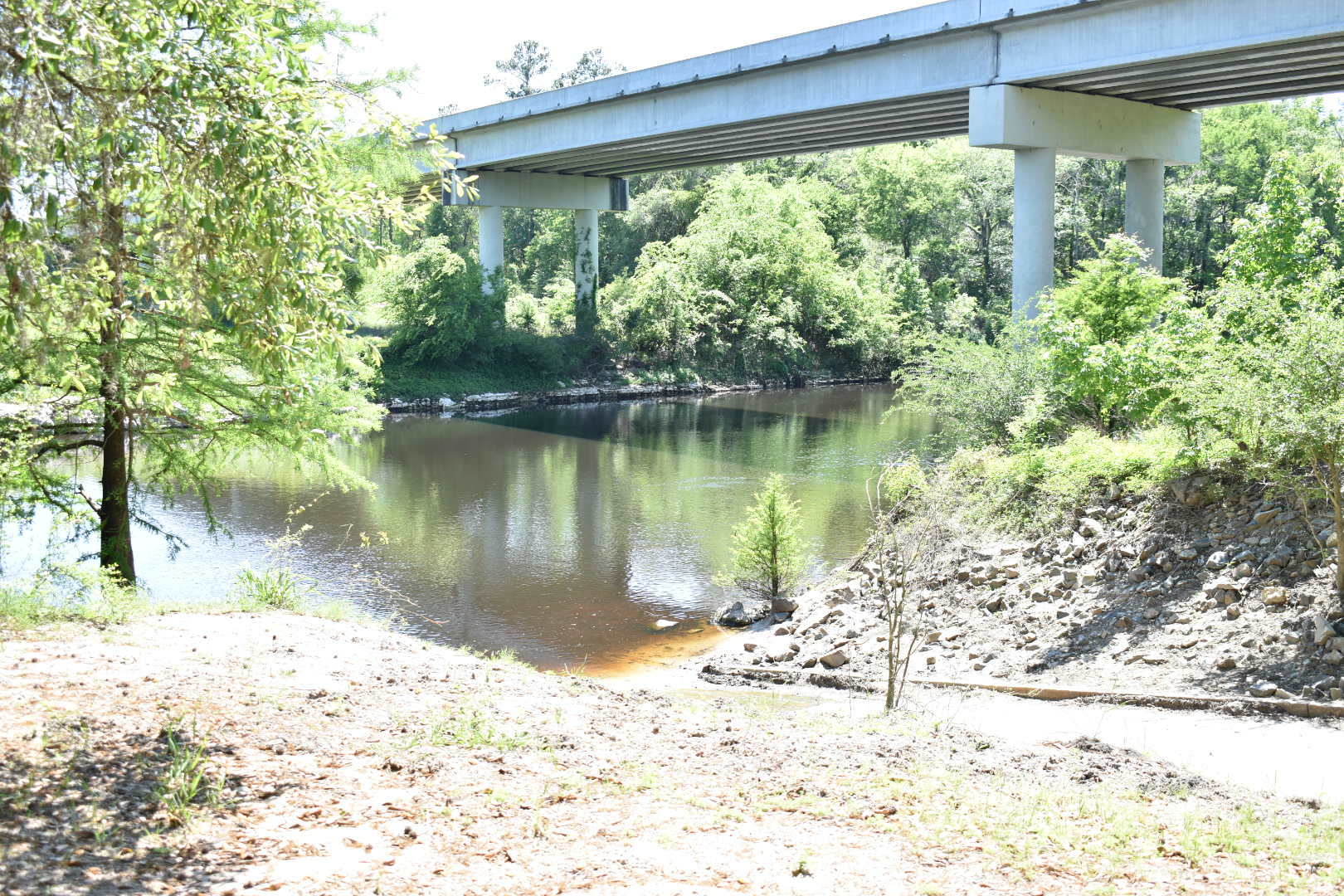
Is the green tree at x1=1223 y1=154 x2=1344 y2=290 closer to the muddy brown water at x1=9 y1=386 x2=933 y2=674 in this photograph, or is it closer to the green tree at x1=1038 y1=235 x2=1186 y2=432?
the green tree at x1=1038 y1=235 x2=1186 y2=432

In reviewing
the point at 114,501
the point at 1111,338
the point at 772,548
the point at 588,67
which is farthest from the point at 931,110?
the point at 588,67

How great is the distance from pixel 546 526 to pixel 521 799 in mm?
16482

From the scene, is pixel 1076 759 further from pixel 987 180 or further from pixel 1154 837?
pixel 987 180

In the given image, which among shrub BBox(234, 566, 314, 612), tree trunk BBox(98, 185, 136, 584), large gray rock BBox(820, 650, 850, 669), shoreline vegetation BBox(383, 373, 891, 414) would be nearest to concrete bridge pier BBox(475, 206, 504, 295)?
shoreline vegetation BBox(383, 373, 891, 414)

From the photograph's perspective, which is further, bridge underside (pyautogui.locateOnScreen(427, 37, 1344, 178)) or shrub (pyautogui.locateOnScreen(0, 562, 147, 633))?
bridge underside (pyautogui.locateOnScreen(427, 37, 1344, 178))

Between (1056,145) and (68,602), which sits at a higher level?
(1056,145)

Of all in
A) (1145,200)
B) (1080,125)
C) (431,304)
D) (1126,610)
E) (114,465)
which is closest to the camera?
(114,465)

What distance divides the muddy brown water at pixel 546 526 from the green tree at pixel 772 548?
911 millimetres

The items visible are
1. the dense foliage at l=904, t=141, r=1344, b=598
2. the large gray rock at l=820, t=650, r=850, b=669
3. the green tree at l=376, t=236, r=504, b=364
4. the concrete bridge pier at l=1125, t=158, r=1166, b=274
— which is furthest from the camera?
the green tree at l=376, t=236, r=504, b=364

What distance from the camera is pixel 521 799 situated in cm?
624

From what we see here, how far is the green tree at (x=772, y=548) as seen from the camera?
1656 cm

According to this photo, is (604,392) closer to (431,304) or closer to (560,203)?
(431,304)

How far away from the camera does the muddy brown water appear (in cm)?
1638

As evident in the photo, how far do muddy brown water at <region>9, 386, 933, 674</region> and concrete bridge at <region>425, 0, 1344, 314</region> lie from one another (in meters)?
8.39
